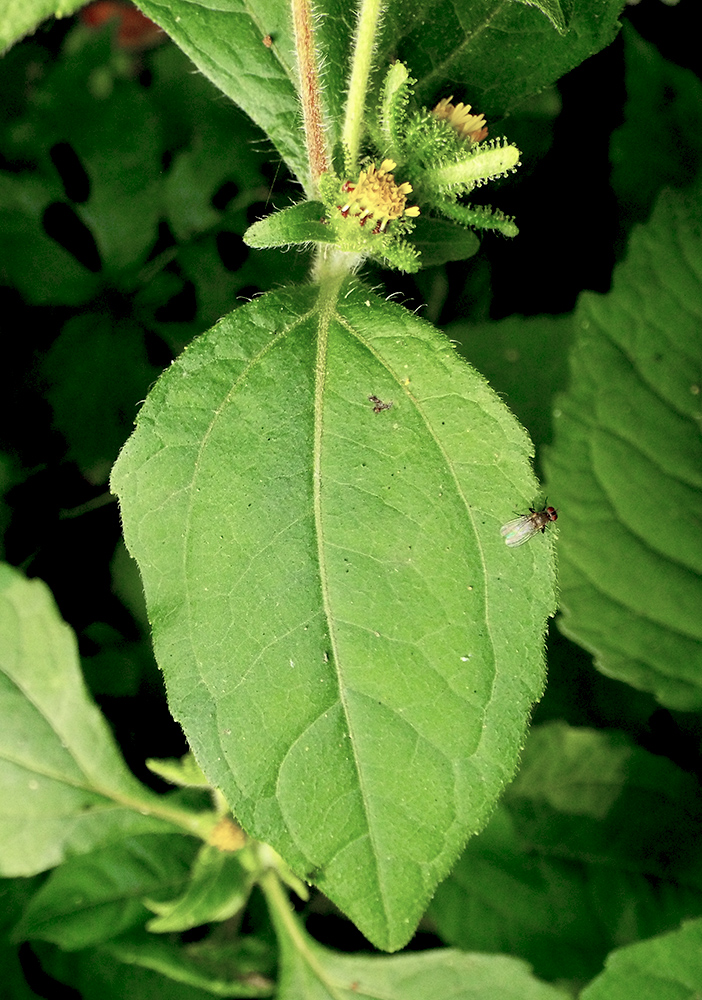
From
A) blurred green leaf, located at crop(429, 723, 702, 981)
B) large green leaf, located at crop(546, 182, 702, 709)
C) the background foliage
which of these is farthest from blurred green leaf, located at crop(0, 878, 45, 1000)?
large green leaf, located at crop(546, 182, 702, 709)

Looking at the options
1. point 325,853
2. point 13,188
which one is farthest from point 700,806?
point 13,188

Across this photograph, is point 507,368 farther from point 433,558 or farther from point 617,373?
point 433,558

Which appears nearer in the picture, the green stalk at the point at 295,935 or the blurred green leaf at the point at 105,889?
the blurred green leaf at the point at 105,889

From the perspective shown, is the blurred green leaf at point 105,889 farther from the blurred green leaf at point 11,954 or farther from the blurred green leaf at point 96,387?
the blurred green leaf at point 96,387

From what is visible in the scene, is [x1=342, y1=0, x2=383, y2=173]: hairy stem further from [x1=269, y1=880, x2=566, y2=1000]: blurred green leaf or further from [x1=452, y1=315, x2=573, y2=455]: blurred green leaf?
[x1=269, y1=880, x2=566, y2=1000]: blurred green leaf

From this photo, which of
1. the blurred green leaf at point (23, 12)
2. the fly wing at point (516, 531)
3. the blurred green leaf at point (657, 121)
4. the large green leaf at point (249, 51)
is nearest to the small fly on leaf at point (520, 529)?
the fly wing at point (516, 531)

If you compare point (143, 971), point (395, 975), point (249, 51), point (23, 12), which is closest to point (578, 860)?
point (395, 975)

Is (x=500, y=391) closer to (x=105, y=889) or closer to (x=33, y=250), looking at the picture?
(x=33, y=250)
